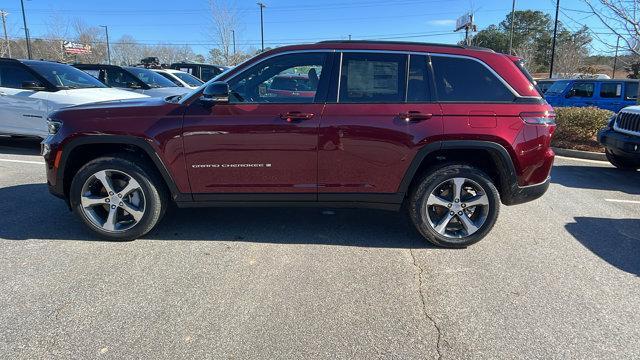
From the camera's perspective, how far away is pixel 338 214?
499cm

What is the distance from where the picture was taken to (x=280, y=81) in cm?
404

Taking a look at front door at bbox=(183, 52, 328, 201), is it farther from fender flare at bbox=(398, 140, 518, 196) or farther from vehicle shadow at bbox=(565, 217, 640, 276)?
vehicle shadow at bbox=(565, 217, 640, 276)

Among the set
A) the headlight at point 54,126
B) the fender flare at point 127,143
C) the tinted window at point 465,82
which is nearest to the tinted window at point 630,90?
the tinted window at point 465,82

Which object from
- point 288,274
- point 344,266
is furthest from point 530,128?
point 288,274

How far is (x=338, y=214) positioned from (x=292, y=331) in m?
2.30

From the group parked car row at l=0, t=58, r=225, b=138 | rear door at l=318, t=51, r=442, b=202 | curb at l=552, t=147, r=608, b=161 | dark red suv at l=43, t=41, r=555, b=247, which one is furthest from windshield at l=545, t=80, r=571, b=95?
parked car row at l=0, t=58, r=225, b=138

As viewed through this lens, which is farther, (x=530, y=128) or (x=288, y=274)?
(x=530, y=128)

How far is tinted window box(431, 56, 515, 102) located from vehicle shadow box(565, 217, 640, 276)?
168cm

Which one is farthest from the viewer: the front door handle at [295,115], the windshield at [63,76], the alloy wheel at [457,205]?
the windshield at [63,76]

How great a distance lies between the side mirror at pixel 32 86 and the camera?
7730 mm

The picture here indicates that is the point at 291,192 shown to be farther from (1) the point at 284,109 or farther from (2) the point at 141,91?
(2) the point at 141,91

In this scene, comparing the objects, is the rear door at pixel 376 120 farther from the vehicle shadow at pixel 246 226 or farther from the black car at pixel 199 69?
the black car at pixel 199 69

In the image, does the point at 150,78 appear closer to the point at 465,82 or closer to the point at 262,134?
the point at 262,134

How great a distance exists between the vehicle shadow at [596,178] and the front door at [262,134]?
4.71 metres
